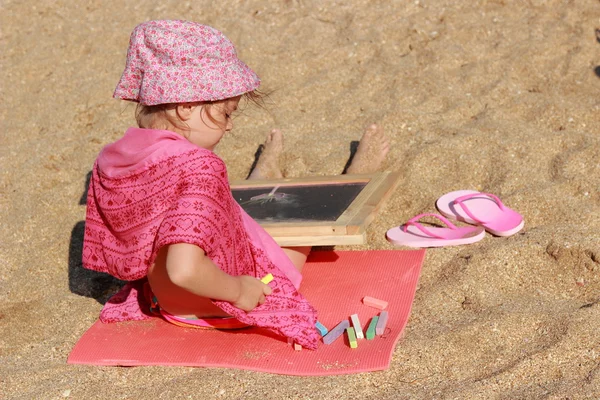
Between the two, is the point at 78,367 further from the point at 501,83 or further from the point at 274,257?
the point at 501,83

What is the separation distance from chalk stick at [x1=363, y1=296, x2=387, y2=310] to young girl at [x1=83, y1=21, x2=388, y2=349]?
0.25m

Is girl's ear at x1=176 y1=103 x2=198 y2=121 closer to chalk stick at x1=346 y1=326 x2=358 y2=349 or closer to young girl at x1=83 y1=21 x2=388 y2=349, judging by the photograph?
young girl at x1=83 y1=21 x2=388 y2=349

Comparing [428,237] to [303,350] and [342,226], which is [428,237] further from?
[303,350]

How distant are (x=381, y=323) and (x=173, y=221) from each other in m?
0.76

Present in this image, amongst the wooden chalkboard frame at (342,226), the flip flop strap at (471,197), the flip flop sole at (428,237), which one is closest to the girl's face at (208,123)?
the wooden chalkboard frame at (342,226)

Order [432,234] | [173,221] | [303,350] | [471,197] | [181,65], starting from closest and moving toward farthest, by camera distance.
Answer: [173,221], [181,65], [303,350], [432,234], [471,197]

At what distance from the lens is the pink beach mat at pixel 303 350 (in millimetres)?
2150

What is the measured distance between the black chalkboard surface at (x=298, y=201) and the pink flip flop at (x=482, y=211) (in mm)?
365

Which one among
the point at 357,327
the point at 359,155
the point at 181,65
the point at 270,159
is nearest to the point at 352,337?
the point at 357,327

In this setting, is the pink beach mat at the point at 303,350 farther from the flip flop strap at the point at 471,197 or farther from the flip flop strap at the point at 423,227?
the flip flop strap at the point at 471,197

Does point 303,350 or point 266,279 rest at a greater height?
point 266,279

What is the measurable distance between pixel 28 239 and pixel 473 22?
2.87 meters

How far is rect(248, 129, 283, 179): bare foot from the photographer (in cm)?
341

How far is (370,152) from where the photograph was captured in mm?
3354
